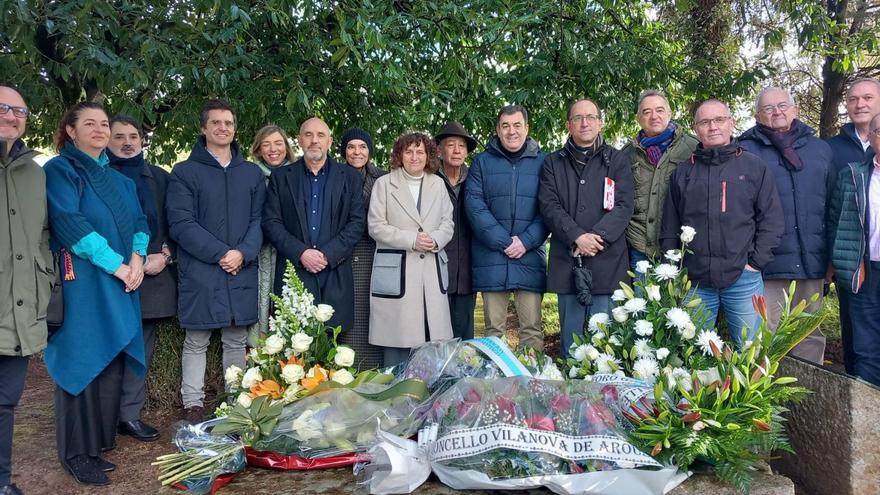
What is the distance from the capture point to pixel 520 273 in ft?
15.3

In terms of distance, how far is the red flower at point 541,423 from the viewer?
2696 mm

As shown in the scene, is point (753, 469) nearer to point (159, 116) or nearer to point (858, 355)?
point (858, 355)

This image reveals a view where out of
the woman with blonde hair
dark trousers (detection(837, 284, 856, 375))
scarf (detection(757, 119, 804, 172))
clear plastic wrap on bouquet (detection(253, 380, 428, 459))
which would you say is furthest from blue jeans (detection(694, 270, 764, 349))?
the woman with blonde hair

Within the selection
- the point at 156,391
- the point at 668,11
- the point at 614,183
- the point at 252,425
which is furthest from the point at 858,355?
the point at 668,11

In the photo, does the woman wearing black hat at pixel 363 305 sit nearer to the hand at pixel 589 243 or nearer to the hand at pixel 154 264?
the hand at pixel 154 264

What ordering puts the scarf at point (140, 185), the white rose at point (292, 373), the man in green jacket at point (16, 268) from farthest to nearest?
1. the scarf at point (140, 185)
2. the white rose at point (292, 373)
3. the man in green jacket at point (16, 268)

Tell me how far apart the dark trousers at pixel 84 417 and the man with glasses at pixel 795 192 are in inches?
166

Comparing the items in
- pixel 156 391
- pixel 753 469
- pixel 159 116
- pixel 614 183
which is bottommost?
pixel 156 391

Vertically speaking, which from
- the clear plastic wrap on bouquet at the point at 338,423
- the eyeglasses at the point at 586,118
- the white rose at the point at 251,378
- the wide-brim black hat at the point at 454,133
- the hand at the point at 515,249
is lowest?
the clear plastic wrap on bouquet at the point at 338,423

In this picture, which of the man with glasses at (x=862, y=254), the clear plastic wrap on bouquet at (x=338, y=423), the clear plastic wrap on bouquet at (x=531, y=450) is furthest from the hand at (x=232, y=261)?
the man with glasses at (x=862, y=254)

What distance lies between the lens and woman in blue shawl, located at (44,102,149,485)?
3.49 m

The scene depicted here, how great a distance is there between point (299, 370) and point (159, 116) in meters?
4.04

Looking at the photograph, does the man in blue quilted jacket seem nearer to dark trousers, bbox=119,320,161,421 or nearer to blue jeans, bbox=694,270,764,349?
blue jeans, bbox=694,270,764,349

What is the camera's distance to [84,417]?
3.57 m
